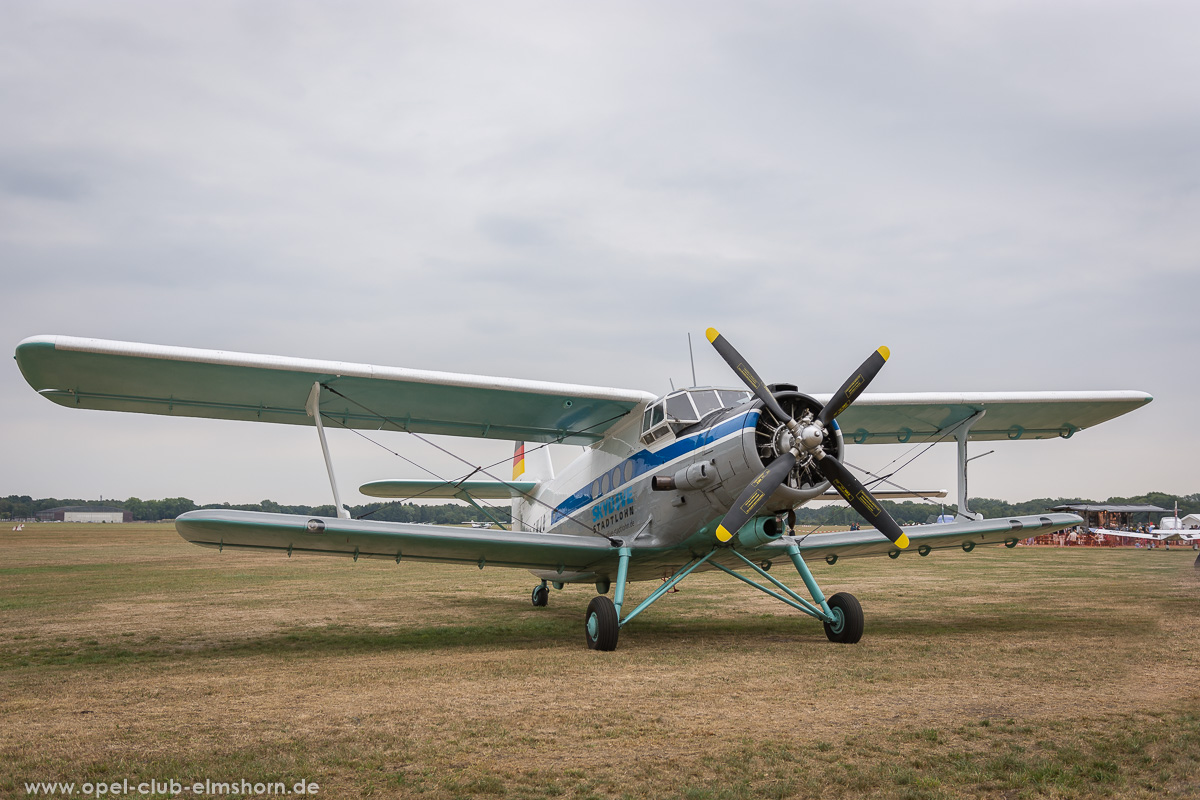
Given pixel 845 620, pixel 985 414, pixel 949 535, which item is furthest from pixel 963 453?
pixel 845 620

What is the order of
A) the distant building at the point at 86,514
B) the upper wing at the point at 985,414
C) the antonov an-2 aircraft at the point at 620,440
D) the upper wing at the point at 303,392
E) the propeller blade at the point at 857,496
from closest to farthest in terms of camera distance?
1. the propeller blade at the point at 857,496
2. the antonov an-2 aircraft at the point at 620,440
3. the upper wing at the point at 303,392
4. the upper wing at the point at 985,414
5. the distant building at the point at 86,514

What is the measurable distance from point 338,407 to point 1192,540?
5053cm

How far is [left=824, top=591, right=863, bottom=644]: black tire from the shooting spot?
31.0 ft

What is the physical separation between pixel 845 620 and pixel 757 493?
2262mm

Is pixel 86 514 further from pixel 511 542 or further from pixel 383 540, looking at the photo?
pixel 511 542

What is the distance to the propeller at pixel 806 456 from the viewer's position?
341 inches

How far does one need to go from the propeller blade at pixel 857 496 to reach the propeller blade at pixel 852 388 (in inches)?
19.6

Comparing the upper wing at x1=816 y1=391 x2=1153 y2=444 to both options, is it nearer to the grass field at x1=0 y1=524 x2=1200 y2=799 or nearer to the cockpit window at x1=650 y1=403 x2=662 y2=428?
the grass field at x1=0 y1=524 x2=1200 y2=799

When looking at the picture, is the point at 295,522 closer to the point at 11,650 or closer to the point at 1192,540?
the point at 11,650

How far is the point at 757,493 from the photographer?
864cm

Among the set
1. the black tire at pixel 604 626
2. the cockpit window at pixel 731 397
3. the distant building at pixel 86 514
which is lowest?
the distant building at pixel 86 514

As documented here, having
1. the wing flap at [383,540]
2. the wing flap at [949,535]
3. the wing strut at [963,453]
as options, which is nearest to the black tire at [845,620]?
the wing flap at [949,535]

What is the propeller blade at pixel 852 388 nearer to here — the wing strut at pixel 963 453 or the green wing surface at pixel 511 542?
the green wing surface at pixel 511 542

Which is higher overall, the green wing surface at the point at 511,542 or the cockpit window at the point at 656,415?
the cockpit window at the point at 656,415
